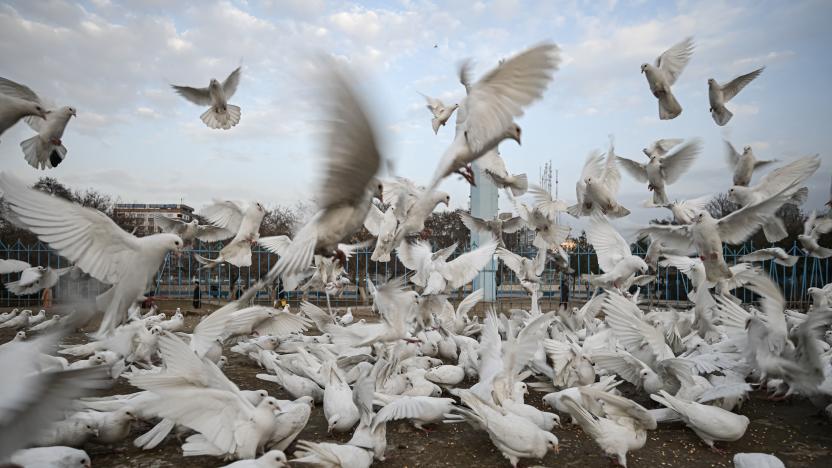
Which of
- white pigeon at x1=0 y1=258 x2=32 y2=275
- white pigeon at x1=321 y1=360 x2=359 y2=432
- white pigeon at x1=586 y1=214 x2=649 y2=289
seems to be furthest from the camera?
white pigeon at x1=0 y1=258 x2=32 y2=275

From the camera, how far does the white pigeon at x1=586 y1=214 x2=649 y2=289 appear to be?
7.57 meters

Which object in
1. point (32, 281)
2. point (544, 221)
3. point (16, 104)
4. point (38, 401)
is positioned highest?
point (16, 104)

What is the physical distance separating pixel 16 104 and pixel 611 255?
806 centimetres

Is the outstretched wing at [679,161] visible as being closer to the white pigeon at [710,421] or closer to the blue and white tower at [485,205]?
the white pigeon at [710,421]

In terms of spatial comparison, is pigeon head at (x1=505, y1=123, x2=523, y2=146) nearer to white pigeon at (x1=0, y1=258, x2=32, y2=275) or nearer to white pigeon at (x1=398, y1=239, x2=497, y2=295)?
white pigeon at (x1=398, y1=239, x2=497, y2=295)

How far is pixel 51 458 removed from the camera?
3.24 metres

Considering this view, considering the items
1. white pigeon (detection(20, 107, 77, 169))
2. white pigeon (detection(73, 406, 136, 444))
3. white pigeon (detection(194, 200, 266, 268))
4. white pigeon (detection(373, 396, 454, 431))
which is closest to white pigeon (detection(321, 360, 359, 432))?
white pigeon (detection(373, 396, 454, 431))

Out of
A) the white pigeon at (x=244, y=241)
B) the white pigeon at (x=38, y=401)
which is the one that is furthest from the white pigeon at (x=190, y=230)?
the white pigeon at (x=38, y=401)

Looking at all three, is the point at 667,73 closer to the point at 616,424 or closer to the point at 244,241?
the point at 616,424

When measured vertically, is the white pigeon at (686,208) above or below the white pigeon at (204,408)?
above

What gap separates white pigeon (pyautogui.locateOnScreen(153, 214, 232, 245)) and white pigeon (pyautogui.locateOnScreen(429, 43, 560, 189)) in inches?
236

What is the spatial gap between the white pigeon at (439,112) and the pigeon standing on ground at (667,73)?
354 centimetres

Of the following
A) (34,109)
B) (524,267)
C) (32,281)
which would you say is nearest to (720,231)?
(524,267)

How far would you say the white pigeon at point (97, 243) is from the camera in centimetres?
360
